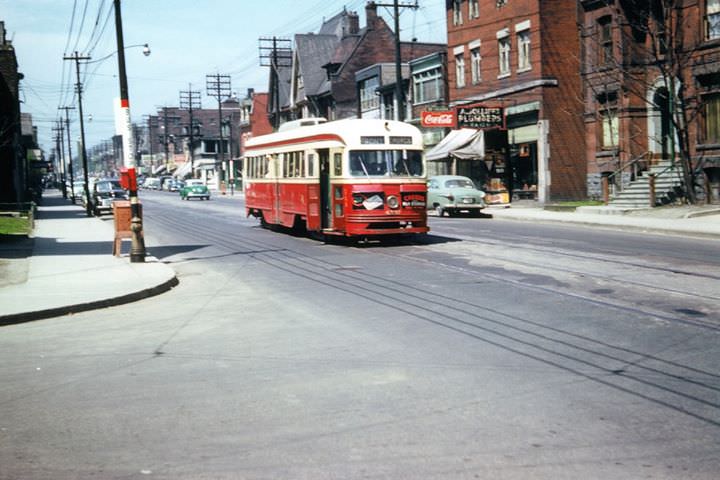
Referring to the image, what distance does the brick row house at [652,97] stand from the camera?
3016cm

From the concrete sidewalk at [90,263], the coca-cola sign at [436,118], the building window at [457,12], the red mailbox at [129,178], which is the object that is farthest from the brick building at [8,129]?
the red mailbox at [129,178]

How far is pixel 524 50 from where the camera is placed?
4025 centimetres

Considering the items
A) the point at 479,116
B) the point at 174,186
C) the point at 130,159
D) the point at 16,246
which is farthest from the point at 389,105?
the point at 174,186

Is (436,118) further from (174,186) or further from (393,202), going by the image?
(174,186)

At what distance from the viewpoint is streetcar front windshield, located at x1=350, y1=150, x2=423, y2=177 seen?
2084cm

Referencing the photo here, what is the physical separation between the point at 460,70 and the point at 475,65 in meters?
1.79

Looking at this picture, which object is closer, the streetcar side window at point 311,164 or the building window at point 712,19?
the streetcar side window at point 311,164

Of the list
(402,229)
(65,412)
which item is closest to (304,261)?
(402,229)

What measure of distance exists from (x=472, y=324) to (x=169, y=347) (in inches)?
136

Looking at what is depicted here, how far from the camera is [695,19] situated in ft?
99.6

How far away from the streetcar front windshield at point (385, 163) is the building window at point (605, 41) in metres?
16.8

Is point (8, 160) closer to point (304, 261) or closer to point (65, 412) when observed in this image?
point (304, 261)

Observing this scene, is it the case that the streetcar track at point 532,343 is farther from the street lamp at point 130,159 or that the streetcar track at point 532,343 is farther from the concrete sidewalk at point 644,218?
the concrete sidewalk at point 644,218

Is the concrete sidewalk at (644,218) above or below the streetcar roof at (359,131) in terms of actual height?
below
